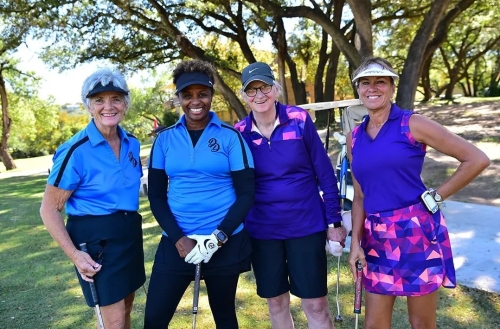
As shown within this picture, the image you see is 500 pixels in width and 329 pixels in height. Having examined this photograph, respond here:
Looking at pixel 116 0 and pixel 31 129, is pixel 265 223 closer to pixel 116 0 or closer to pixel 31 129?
pixel 116 0

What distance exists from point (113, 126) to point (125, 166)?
0.83 ft

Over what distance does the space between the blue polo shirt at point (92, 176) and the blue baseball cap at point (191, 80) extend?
1.85 ft

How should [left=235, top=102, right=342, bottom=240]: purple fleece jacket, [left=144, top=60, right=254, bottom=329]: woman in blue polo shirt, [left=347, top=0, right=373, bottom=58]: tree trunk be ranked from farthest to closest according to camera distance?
[left=347, top=0, right=373, bottom=58]: tree trunk < [left=235, top=102, right=342, bottom=240]: purple fleece jacket < [left=144, top=60, right=254, bottom=329]: woman in blue polo shirt

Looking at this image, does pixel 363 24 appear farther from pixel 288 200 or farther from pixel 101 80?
pixel 101 80

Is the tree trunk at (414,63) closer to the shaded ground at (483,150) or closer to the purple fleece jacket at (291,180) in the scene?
the shaded ground at (483,150)

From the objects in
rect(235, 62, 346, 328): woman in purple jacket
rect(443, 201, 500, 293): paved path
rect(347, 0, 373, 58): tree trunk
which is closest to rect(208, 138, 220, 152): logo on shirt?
rect(235, 62, 346, 328): woman in purple jacket

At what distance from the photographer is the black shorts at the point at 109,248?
239 cm

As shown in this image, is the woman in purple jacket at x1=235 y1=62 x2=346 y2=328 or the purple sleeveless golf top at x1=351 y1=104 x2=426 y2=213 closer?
the purple sleeveless golf top at x1=351 y1=104 x2=426 y2=213

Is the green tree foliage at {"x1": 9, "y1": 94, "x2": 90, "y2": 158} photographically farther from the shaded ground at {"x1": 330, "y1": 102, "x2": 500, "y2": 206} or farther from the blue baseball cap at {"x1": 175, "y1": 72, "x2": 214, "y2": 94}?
the blue baseball cap at {"x1": 175, "y1": 72, "x2": 214, "y2": 94}

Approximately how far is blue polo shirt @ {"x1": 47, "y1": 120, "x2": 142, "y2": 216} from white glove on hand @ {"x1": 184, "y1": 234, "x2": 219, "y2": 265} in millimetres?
465

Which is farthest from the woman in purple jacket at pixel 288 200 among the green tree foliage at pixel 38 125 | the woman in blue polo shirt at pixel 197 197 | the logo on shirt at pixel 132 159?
A: the green tree foliage at pixel 38 125

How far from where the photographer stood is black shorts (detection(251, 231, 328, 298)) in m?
2.79

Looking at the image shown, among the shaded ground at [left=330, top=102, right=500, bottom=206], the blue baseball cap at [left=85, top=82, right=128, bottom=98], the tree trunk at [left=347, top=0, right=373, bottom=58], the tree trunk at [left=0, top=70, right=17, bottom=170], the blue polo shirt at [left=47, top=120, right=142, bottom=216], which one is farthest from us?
the tree trunk at [left=0, top=70, right=17, bottom=170]

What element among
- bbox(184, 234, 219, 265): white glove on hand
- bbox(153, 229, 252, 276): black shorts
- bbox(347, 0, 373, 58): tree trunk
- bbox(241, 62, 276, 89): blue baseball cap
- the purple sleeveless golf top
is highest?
bbox(347, 0, 373, 58): tree trunk
